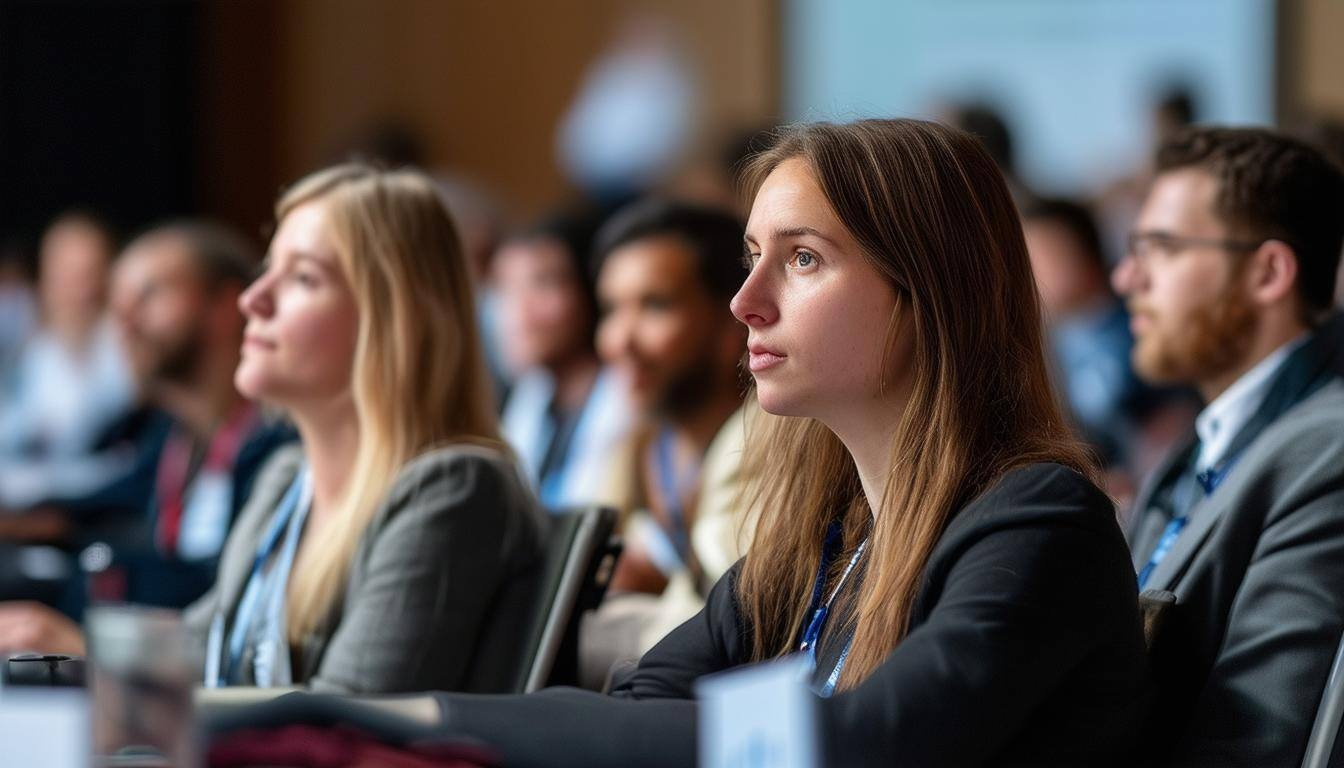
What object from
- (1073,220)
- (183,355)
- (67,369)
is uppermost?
(1073,220)

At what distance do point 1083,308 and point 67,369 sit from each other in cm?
405

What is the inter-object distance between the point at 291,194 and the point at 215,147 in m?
6.32

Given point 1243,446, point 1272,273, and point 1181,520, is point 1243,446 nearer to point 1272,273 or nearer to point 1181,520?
point 1181,520

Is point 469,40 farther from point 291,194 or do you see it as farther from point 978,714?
point 978,714

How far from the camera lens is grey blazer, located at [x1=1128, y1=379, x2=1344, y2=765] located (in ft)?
5.59

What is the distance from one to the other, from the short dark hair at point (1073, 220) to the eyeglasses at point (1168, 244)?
2.46 meters

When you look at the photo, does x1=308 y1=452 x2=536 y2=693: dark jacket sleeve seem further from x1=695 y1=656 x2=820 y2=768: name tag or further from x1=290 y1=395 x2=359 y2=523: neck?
x1=695 y1=656 x2=820 y2=768: name tag

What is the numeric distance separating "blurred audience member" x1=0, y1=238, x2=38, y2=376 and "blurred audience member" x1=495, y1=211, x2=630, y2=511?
3.24 metres

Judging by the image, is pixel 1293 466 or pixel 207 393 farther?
pixel 207 393

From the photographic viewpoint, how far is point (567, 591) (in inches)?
90.8

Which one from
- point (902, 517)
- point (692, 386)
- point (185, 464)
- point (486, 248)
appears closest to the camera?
point (902, 517)

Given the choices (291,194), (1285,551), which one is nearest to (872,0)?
(291,194)

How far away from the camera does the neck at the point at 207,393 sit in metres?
4.55

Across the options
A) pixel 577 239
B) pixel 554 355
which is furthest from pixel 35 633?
pixel 577 239
